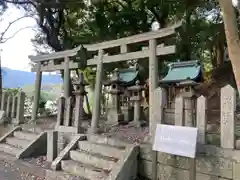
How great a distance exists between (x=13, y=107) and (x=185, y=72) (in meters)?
6.11

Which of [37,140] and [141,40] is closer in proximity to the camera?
[141,40]

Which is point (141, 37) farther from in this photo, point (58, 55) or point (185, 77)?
point (58, 55)

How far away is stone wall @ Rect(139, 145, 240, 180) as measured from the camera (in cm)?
401

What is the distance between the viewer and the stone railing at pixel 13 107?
9.51 meters

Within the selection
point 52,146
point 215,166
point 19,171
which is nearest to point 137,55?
point 52,146

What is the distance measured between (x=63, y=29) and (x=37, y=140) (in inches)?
271

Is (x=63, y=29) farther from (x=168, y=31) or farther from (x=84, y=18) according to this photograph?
(x=168, y=31)

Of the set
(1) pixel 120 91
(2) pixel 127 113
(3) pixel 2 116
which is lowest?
(3) pixel 2 116

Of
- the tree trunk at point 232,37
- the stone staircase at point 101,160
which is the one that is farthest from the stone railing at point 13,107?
the tree trunk at point 232,37

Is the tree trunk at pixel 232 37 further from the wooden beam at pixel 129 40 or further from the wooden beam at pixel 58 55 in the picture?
the wooden beam at pixel 58 55

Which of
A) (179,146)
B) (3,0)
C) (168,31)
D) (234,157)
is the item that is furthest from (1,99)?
(234,157)

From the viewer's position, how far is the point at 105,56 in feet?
25.8

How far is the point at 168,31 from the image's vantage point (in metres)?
6.37

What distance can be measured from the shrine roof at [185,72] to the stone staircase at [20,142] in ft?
13.3
